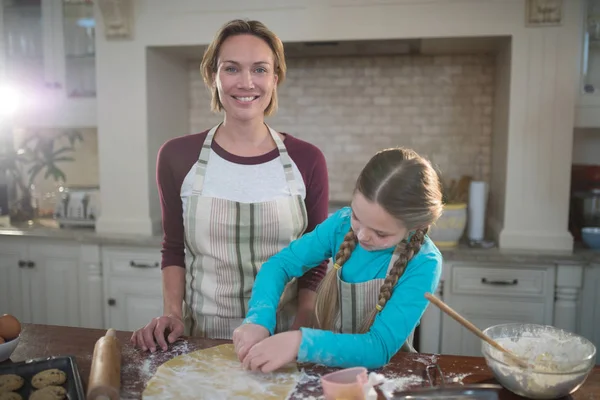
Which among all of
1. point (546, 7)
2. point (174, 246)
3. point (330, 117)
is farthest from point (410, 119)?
point (174, 246)

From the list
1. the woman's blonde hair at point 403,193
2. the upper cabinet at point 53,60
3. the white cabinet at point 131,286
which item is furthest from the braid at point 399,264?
the upper cabinet at point 53,60

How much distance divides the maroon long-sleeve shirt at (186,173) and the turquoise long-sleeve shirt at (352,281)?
190 mm

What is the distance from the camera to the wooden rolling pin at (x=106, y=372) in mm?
1021

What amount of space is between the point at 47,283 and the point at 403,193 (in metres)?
2.66

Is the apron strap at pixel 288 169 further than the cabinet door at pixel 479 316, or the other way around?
the cabinet door at pixel 479 316

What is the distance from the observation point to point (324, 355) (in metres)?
1.18

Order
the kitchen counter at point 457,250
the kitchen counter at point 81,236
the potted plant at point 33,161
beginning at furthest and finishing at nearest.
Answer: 1. the potted plant at point 33,161
2. the kitchen counter at point 81,236
3. the kitchen counter at point 457,250

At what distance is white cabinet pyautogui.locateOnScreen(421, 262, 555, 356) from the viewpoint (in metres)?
2.65

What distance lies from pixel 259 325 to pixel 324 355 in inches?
7.6

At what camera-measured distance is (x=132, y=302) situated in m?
3.06

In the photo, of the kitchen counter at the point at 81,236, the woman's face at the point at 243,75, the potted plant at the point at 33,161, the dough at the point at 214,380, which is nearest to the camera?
the dough at the point at 214,380

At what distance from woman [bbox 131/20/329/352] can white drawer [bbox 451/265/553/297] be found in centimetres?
128

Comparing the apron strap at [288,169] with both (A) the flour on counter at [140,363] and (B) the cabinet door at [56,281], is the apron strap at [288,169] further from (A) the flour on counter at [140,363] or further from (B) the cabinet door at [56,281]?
(B) the cabinet door at [56,281]

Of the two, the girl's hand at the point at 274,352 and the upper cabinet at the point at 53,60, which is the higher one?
the upper cabinet at the point at 53,60
